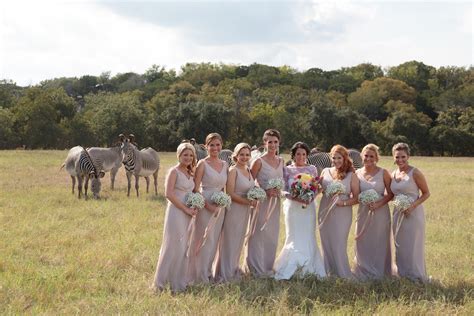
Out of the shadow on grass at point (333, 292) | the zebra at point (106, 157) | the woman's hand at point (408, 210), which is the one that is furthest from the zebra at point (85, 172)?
the woman's hand at point (408, 210)

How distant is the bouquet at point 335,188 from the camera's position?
7.50m

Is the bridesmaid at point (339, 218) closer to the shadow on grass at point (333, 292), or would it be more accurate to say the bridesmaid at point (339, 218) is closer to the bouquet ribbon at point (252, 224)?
the shadow on grass at point (333, 292)

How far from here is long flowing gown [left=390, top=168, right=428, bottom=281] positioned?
24.8ft

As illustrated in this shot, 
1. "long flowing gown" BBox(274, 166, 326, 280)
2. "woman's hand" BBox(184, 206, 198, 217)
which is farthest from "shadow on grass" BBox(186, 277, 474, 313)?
"woman's hand" BBox(184, 206, 198, 217)

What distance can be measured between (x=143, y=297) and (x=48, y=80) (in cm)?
11134

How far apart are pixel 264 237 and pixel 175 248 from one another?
1519 millimetres

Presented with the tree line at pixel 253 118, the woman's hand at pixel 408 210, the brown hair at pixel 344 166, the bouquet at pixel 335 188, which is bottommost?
the woman's hand at pixel 408 210

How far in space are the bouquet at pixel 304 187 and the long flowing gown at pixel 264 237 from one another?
33cm

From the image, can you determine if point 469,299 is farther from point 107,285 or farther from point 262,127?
point 262,127

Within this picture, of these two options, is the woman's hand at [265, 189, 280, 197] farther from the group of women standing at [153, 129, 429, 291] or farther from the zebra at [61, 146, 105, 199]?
the zebra at [61, 146, 105, 199]

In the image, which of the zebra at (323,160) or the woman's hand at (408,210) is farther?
the zebra at (323,160)

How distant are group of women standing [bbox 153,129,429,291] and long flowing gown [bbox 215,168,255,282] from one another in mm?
15

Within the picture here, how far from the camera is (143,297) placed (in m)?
6.55

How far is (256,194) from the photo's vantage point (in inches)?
289
